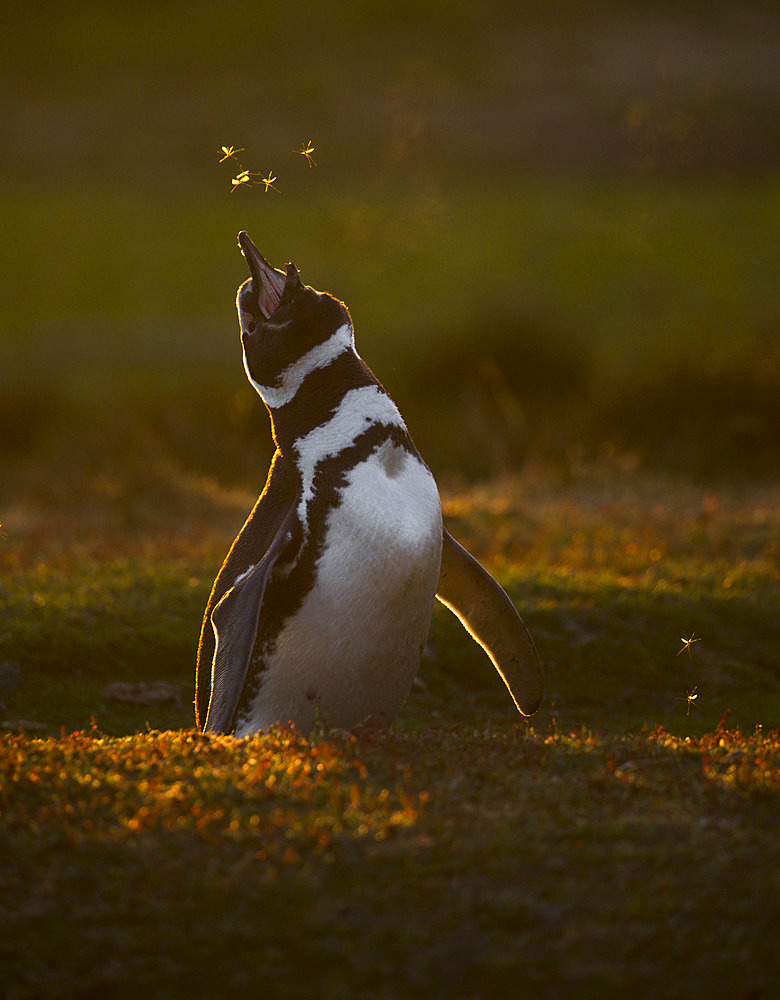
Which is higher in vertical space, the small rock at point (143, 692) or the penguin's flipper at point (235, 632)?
the penguin's flipper at point (235, 632)

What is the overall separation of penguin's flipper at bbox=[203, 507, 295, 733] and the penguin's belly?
25cm

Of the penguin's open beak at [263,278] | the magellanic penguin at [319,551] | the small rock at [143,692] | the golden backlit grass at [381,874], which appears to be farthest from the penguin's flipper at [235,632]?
the small rock at [143,692]

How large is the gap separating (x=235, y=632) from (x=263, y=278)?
6.42 ft

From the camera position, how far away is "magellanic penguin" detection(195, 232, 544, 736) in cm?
578

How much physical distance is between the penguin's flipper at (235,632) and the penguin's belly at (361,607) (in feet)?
0.83

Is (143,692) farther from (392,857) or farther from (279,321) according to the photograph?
(392,857)

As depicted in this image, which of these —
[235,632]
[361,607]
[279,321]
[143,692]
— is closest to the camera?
[235,632]

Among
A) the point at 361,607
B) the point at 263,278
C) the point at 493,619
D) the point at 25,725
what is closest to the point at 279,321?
the point at 263,278

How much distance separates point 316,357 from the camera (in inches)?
242

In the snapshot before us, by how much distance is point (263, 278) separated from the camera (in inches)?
245

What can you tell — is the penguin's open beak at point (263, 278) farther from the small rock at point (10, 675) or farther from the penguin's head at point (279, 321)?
the small rock at point (10, 675)

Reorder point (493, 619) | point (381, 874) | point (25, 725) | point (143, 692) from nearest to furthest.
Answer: point (381, 874)
point (493, 619)
point (25, 725)
point (143, 692)

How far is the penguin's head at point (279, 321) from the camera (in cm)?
609

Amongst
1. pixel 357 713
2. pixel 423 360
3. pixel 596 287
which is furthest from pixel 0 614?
pixel 596 287
